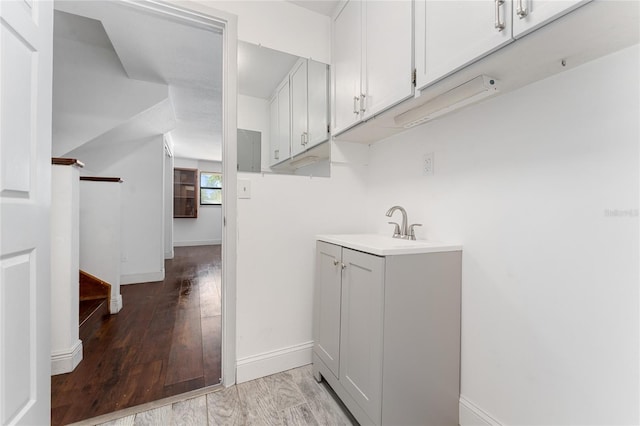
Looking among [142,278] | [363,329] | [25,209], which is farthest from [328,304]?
[142,278]

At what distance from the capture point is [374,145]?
6.49 ft

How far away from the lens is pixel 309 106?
1934mm

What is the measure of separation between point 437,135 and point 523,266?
0.75 m

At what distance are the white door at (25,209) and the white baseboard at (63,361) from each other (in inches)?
37.3

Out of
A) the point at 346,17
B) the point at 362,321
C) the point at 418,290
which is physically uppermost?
the point at 346,17

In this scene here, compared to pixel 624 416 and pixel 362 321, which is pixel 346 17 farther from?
pixel 624 416

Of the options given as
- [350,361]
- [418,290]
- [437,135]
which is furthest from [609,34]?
[350,361]

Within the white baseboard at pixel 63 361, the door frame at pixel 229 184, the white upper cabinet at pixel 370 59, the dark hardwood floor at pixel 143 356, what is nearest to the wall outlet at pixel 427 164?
the white upper cabinet at pixel 370 59

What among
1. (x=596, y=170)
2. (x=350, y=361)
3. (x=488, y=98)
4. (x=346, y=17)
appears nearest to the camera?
(x=596, y=170)

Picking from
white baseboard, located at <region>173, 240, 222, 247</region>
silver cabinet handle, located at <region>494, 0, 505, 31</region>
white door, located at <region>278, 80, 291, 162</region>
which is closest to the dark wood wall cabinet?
white baseboard, located at <region>173, 240, 222, 247</region>

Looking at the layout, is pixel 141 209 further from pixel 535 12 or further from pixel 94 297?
pixel 535 12

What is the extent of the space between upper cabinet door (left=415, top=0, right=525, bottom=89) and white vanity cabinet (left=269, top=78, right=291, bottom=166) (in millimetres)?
962

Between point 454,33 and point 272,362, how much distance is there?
193 cm

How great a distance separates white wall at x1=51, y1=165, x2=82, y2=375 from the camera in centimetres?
171
